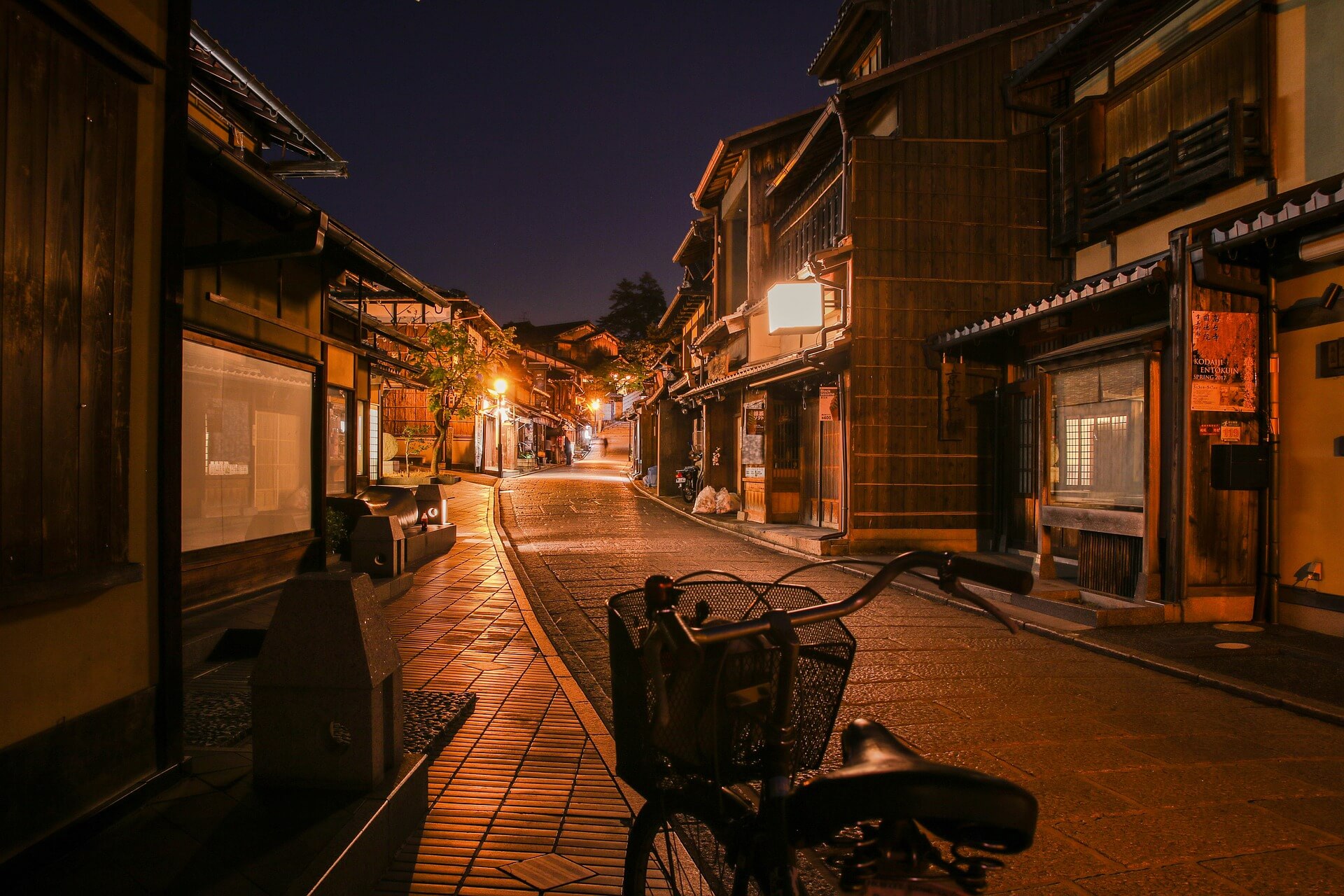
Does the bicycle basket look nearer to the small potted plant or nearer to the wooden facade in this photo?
the small potted plant

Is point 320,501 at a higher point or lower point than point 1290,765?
higher

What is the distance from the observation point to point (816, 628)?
251cm

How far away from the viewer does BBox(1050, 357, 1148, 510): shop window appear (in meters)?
9.32

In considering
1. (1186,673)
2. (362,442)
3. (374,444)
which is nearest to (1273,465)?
(1186,673)

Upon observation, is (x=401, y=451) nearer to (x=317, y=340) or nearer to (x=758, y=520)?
(x=758, y=520)

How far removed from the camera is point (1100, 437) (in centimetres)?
1002

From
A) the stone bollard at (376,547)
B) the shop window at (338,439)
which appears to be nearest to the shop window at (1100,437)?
the stone bollard at (376,547)

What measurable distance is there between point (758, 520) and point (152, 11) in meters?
17.7

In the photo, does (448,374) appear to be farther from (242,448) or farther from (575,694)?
(575,694)

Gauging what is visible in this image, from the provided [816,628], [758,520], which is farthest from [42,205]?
[758,520]

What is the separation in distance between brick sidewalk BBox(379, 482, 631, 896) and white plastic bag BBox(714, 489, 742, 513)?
14108 millimetres

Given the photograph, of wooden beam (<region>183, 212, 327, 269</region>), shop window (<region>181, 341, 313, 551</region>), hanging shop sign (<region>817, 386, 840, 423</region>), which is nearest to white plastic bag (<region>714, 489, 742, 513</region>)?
hanging shop sign (<region>817, 386, 840, 423</region>)

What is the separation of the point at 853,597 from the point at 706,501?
68.0ft

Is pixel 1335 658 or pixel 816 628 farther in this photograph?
pixel 1335 658
